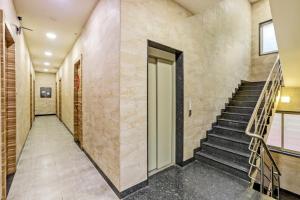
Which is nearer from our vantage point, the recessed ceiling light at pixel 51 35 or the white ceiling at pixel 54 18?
the white ceiling at pixel 54 18

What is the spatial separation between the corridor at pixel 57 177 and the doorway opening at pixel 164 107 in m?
1.02

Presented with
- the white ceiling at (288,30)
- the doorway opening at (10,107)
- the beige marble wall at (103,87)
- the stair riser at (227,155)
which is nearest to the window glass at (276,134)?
the white ceiling at (288,30)

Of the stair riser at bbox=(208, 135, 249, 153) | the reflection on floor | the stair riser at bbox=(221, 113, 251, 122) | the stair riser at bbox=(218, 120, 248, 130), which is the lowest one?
the reflection on floor

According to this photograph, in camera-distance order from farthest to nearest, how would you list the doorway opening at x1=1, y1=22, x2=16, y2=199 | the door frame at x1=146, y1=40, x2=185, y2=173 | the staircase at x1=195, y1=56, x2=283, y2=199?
the door frame at x1=146, y1=40, x2=185, y2=173, the doorway opening at x1=1, y1=22, x2=16, y2=199, the staircase at x1=195, y1=56, x2=283, y2=199

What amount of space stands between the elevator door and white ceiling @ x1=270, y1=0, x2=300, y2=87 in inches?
68.0

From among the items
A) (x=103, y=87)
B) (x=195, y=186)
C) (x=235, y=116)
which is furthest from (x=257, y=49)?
(x=103, y=87)

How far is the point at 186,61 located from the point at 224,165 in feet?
7.27

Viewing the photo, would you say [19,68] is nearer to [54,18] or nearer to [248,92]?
[54,18]

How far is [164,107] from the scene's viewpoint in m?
3.08

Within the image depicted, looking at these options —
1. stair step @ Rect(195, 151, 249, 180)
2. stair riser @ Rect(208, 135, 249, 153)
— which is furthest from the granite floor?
stair riser @ Rect(208, 135, 249, 153)

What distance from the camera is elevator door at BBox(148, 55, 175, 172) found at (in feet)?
9.29

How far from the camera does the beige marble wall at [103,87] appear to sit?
2.29 meters

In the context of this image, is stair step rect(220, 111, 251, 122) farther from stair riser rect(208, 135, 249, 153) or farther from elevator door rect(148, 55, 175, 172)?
elevator door rect(148, 55, 175, 172)

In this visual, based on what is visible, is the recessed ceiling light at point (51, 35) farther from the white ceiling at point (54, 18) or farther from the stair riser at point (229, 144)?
the stair riser at point (229, 144)
